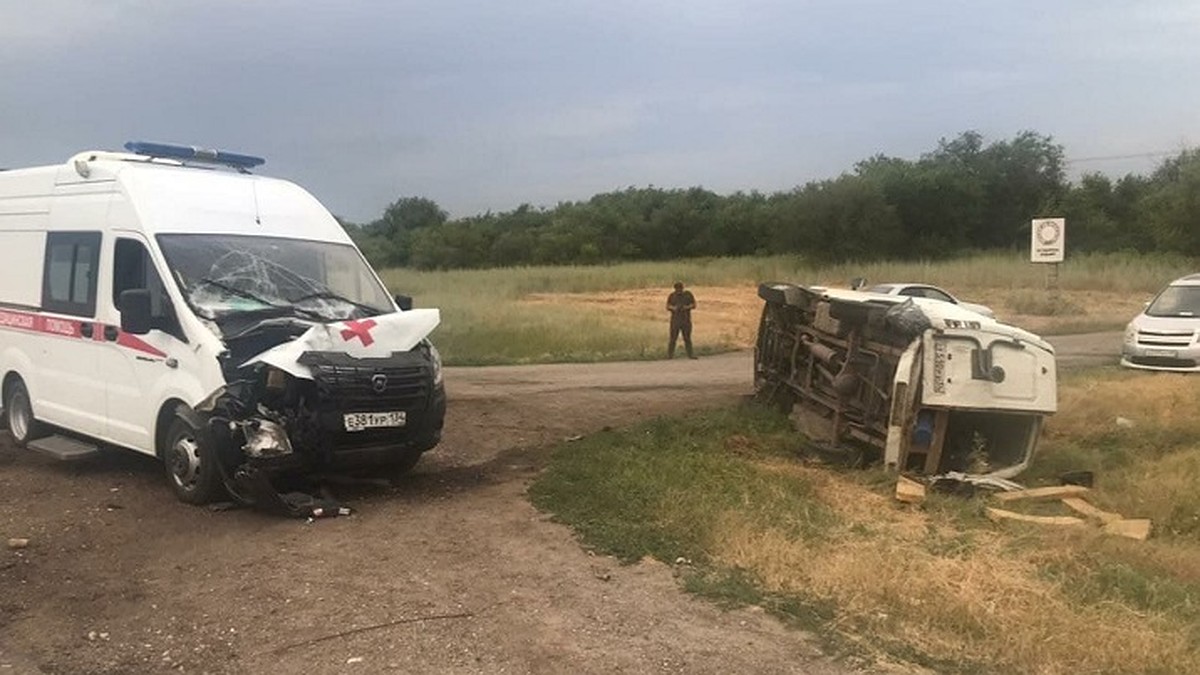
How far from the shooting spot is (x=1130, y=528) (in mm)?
8125

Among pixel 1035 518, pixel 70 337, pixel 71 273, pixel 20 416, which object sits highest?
pixel 71 273

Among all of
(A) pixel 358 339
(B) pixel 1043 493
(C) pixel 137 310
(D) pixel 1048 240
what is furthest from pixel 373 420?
(D) pixel 1048 240

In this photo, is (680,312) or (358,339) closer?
(358,339)

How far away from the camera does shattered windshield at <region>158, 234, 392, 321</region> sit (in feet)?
27.1

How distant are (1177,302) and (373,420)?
1506 cm

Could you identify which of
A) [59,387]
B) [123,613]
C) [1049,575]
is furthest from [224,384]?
[1049,575]

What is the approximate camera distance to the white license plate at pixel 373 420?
777 centimetres

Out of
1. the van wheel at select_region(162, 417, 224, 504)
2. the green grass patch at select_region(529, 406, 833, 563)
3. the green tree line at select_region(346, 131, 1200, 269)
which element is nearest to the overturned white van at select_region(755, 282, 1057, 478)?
the green grass patch at select_region(529, 406, 833, 563)

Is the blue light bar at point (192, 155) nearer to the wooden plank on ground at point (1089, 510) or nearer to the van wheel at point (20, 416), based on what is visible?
the van wheel at point (20, 416)

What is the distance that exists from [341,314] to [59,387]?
3.04 m

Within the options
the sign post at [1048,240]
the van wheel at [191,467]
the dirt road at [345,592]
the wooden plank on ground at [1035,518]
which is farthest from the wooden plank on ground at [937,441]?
the sign post at [1048,240]

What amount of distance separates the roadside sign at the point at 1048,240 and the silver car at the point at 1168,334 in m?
14.2

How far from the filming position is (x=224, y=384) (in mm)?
7680

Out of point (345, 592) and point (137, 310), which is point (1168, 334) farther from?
point (137, 310)
